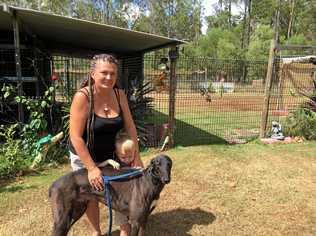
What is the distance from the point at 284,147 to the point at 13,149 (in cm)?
529

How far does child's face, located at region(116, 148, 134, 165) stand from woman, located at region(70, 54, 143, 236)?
6cm

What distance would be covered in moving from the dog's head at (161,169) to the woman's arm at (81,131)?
0.44 meters

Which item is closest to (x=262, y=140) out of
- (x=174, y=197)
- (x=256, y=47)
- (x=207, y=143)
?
(x=207, y=143)

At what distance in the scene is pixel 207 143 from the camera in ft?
25.1

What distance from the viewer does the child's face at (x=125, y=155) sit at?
9.79 feet

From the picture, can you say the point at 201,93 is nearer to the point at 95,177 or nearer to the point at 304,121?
the point at 304,121

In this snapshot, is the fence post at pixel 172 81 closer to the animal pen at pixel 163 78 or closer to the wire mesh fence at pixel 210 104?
the animal pen at pixel 163 78

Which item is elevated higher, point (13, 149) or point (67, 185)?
point (67, 185)

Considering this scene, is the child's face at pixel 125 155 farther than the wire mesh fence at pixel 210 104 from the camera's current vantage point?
No

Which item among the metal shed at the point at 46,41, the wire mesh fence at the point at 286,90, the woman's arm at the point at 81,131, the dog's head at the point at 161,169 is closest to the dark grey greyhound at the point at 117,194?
the dog's head at the point at 161,169

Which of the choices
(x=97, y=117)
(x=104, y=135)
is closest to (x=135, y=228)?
(x=104, y=135)

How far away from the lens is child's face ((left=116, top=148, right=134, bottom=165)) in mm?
2984

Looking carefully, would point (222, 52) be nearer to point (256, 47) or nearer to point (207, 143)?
point (256, 47)

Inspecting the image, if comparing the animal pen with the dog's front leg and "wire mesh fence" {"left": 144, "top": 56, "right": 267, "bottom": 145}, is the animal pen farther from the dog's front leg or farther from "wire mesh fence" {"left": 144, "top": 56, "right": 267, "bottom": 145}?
the dog's front leg
